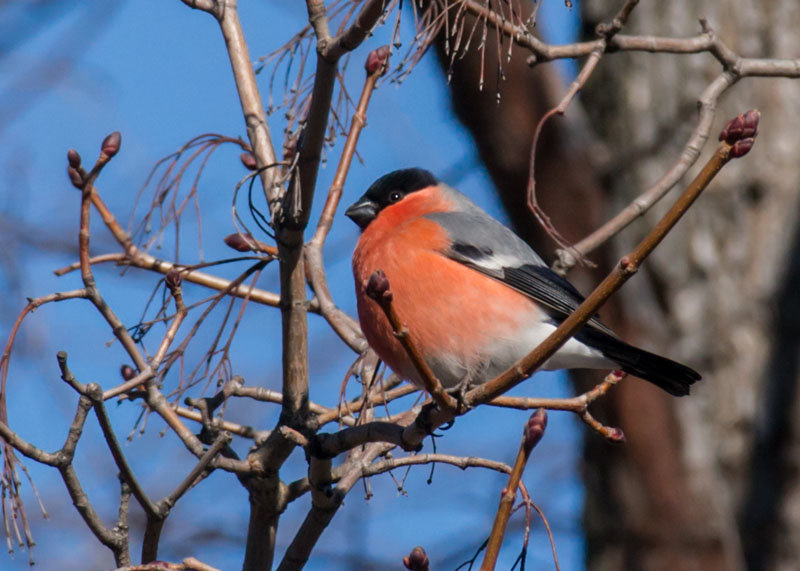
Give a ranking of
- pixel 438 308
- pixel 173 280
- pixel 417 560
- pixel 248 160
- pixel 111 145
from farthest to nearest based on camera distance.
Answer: pixel 438 308, pixel 248 160, pixel 173 280, pixel 111 145, pixel 417 560

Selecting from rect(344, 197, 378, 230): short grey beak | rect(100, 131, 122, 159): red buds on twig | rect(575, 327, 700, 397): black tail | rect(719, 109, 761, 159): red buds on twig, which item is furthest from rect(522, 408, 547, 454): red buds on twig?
rect(344, 197, 378, 230): short grey beak

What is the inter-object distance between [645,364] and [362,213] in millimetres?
1203

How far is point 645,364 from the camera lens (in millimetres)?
2709

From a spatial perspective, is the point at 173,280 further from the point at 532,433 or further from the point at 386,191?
the point at 386,191

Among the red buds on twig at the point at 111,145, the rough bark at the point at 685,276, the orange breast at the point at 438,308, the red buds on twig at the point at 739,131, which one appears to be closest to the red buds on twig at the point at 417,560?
the red buds on twig at the point at 739,131

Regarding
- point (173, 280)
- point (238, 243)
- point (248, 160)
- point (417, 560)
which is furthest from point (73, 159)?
point (417, 560)

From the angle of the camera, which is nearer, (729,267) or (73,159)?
(73,159)

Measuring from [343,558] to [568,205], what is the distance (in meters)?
2.03

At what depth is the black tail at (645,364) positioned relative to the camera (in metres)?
2.63

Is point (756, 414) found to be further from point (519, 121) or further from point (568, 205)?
point (519, 121)

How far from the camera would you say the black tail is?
2633 mm

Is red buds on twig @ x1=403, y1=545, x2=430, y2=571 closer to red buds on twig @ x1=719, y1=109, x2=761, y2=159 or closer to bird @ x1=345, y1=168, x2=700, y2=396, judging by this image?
red buds on twig @ x1=719, y1=109, x2=761, y2=159

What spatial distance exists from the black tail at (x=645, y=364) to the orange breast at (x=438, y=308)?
215 mm

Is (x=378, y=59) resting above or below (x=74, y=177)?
above
